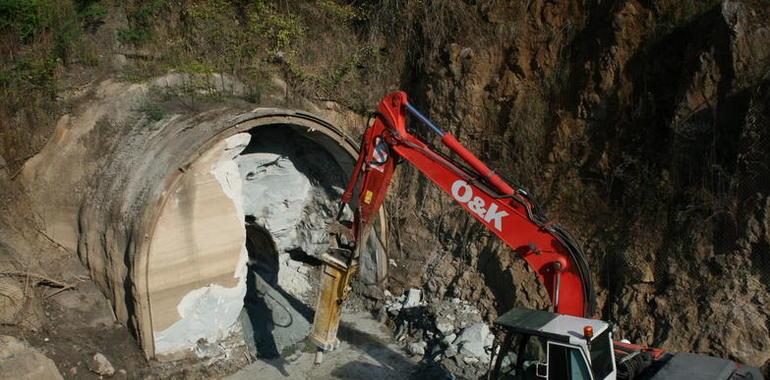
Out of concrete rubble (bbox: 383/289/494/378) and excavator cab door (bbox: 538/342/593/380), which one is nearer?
excavator cab door (bbox: 538/342/593/380)

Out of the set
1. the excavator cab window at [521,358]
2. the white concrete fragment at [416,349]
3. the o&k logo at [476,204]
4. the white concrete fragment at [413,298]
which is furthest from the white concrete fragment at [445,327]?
the excavator cab window at [521,358]

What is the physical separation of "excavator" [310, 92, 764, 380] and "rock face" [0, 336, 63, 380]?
107 inches

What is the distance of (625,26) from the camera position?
9.13 metres

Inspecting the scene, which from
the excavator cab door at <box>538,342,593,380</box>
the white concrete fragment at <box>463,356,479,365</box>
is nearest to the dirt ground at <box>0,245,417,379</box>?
the white concrete fragment at <box>463,356,479,365</box>

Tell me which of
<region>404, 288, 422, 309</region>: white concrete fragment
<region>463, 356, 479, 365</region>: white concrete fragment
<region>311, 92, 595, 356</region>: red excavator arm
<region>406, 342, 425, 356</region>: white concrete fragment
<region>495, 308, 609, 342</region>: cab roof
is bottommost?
<region>406, 342, 425, 356</region>: white concrete fragment

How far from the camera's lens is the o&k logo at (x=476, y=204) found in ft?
21.3

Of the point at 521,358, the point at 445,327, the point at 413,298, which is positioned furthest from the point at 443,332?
the point at 521,358

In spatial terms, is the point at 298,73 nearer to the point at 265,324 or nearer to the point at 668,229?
the point at 265,324

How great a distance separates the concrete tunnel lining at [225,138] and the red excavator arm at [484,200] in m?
1.77

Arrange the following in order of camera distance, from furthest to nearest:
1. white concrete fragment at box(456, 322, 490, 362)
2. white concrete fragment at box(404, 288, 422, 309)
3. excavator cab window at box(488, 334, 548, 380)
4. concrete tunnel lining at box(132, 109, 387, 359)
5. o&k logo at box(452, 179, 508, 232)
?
white concrete fragment at box(404, 288, 422, 309) → white concrete fragment at box(456, 322, 490, 362) → concrete tunnel lining at box(132, 109, 387, 359) → o&k logo at box(452, 179, 508, 232) → excavator cab window at box(488, 334, 548, 380)

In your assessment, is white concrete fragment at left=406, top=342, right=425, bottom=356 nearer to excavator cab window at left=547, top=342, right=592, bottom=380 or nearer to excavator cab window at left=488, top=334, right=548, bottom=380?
excavator cab window at left=488, top=334, right=548, bottom=380

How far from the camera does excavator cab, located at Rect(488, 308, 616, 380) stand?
545 cm

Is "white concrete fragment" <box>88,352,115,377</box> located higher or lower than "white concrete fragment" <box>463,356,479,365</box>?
lower

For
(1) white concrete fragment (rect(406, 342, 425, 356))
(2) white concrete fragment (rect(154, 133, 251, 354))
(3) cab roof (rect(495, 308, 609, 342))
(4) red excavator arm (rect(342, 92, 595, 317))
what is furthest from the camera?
(1) white concrete fragment (rect(406, 342, 425, 356))
